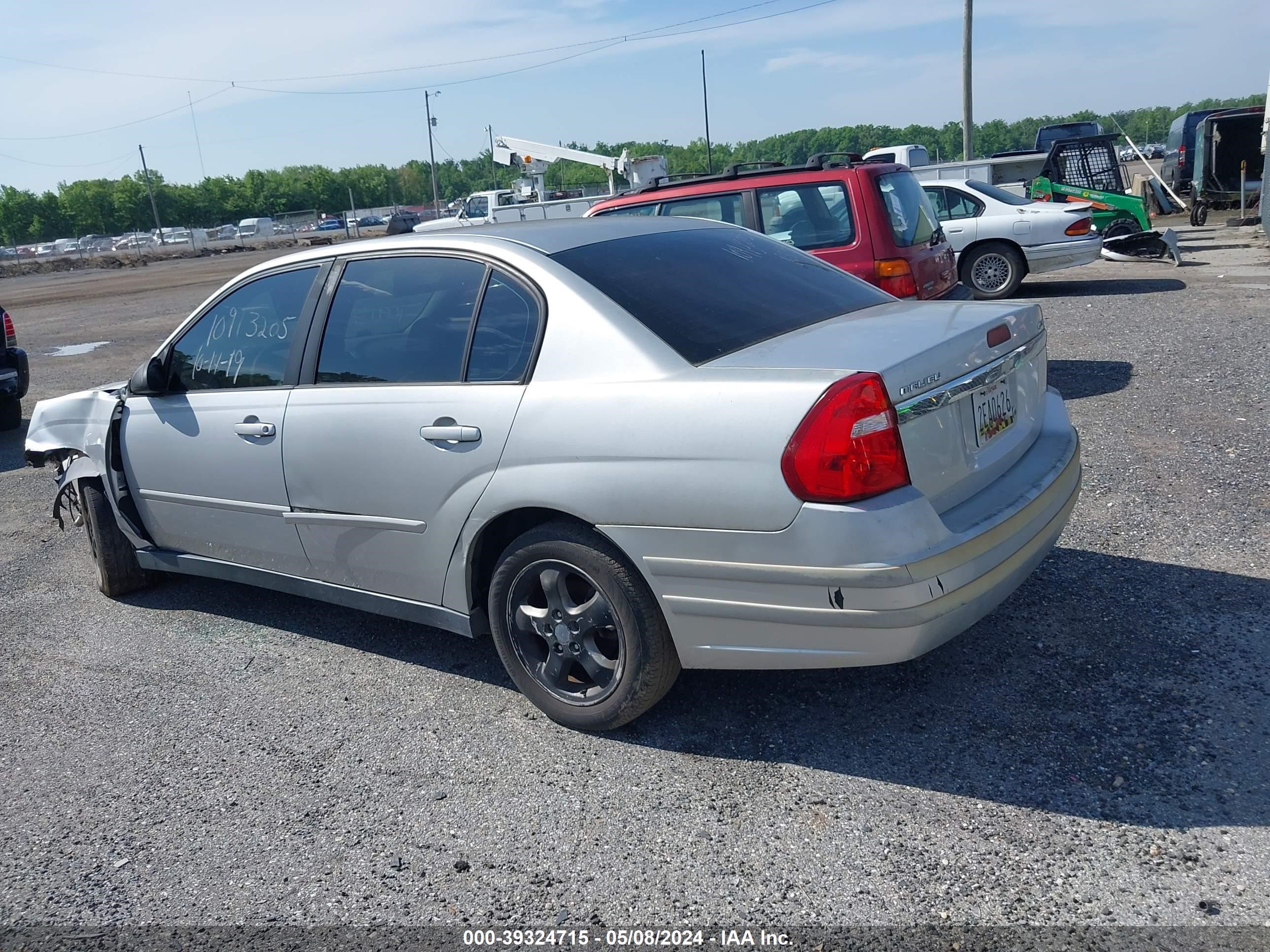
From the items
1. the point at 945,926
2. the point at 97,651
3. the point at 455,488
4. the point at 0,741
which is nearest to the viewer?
the point at 945,926

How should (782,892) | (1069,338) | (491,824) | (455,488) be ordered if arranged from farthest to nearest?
(1069,338)
(455,488)
(491,824)
(782,892)

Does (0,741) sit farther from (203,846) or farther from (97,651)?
(203,846)

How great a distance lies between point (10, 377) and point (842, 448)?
9954 millimetres

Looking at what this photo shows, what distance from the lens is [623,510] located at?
3152mm

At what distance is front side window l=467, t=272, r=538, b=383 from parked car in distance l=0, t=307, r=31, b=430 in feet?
27.7

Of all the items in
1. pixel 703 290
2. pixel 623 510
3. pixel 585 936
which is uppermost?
pixel 703 290

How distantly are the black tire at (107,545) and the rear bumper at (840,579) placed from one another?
3.20 meters

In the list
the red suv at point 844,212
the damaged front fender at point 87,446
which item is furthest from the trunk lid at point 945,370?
the red suv at point 844,212

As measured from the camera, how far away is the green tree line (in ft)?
311

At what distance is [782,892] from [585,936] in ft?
1.70

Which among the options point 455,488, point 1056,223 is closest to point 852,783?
point 455,488

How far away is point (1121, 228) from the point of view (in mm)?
16188

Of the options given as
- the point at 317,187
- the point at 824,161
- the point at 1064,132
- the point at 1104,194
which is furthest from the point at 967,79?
the point at 317,187

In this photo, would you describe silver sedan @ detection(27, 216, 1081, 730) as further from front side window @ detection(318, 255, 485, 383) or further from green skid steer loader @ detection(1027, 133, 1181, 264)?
green skid steer loader @ detection(1027, 133, 1181, 264)
